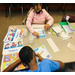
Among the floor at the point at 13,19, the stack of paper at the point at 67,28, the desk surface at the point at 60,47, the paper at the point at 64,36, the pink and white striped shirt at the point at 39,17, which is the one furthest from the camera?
the floor at the point at 13,19

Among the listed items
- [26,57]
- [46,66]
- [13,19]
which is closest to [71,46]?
[46,66]

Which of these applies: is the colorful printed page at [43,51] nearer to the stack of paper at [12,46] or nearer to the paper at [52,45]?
the paper at [52,45]

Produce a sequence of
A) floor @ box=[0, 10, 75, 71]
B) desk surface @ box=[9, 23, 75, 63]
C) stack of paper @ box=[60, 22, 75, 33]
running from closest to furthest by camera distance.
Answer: desk surface @ box=[9, 23, 75, 63], stack of paper @ box=[60, 22, 75, 33], floor @ box=[0, 10, 75, 71]

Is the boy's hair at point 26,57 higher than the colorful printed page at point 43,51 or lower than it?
higher

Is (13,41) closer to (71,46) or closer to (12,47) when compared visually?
(12,47)

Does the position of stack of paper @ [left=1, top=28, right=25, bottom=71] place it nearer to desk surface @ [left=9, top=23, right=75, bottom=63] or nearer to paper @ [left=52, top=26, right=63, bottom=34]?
desk surface @ [left=9, top=23, right=75, bottom=63]

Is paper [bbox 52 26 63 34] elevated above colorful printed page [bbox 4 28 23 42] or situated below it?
above

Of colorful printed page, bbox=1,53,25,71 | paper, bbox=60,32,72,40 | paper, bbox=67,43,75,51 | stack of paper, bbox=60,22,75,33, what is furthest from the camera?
stack of paper, bbox=60,22,75,33

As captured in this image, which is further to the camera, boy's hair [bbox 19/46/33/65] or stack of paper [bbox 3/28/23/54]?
stack of paper [bbox 3/28/23/54]

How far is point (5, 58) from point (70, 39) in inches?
38.6

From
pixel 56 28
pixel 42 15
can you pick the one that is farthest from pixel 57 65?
pixel 42 15

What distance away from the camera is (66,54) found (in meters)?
1.05

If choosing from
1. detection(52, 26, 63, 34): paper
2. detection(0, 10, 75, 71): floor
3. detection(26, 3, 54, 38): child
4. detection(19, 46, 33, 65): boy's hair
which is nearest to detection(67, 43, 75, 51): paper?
detection(52, 26, 63, 34): paper

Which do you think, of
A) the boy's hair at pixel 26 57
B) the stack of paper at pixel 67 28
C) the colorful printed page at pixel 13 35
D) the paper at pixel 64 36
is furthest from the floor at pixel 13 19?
the boy's hair at pixel 26 57
